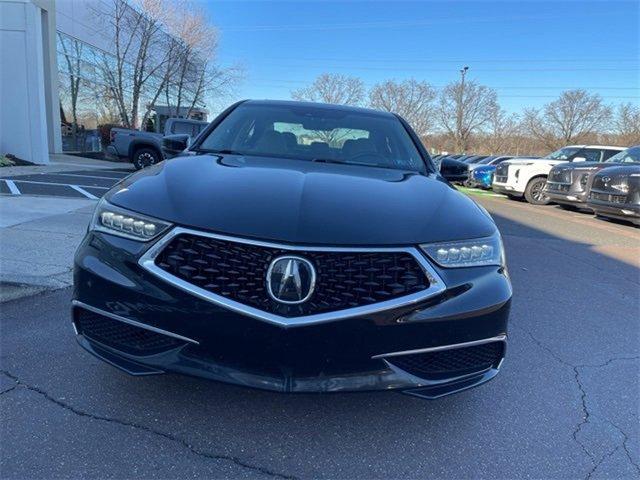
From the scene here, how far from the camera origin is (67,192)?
9.41 metres

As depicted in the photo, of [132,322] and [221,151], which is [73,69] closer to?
[221,151]

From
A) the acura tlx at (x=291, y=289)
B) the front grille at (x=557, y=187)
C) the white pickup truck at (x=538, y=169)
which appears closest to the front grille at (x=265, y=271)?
the acura tlx at (x=291, y=289)

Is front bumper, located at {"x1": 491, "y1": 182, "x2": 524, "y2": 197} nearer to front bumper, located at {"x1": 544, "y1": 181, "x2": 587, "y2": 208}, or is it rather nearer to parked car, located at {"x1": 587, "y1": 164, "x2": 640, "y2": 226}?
front bumper, located at {"x1": 544, "y1": 181, "x2": 587, "y2": 208}

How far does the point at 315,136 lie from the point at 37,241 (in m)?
3.52

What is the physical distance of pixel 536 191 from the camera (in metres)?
15.2

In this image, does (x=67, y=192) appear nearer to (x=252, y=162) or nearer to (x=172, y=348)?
(x=252, y=162)

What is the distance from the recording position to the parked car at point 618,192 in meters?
9.41

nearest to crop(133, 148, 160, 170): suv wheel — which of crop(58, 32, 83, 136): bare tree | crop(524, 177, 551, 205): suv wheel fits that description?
crop(58, 32, 83, 136): bare tree

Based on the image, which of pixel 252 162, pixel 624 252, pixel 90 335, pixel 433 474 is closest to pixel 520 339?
pixel 433 474

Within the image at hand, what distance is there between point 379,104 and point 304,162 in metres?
58.2

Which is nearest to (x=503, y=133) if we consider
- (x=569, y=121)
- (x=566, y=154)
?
(x=569, y=121)

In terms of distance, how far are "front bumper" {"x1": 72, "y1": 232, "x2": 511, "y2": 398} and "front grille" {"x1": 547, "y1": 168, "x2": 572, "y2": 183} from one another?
1170 centimetres

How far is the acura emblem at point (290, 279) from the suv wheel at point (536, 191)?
14.8 metres

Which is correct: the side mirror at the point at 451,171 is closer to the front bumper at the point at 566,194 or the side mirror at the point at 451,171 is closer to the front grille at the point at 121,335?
the front grille at the point at 121,335
